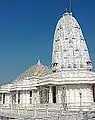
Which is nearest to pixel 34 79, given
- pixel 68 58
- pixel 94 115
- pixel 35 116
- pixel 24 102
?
pixel 24 102

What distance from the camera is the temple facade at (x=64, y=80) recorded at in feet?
154

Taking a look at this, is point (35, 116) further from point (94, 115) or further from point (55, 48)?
point (55, 48)

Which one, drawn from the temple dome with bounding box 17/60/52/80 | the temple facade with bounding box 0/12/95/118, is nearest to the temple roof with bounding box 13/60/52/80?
the temple dome with bounding box 17/60/52/80

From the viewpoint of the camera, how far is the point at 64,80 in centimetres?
4725

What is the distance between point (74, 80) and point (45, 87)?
6194 mm

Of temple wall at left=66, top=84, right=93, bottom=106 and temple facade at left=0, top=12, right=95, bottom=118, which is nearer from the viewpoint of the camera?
temple wall at left=66, top=84, right=93, bottom=106

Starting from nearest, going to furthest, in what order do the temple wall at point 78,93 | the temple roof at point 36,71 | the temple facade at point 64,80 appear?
the temple wall at point 78,93 < the temple facade at point 64,80 < the temple roof at point 36,71

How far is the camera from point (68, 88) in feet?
156

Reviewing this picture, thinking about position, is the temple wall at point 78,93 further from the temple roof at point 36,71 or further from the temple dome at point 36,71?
the temple dome at point 36,71

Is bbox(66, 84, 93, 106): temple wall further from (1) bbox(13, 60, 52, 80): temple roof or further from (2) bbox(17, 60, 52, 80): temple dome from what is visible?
(2) bbox(17, 60, 52, 80): temple dome

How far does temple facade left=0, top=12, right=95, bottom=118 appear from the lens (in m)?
46.9

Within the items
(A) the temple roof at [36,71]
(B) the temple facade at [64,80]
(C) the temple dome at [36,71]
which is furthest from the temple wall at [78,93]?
(C) the temple dome at [36,71]

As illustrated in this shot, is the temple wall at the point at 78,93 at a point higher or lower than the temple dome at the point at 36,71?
lower

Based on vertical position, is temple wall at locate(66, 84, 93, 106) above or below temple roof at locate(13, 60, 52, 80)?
below
